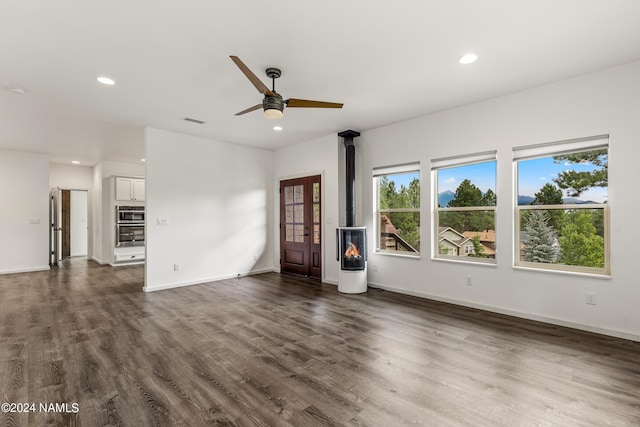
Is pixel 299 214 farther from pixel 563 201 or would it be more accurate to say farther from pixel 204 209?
pixel 563 201

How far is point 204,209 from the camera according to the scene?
19.7 ft

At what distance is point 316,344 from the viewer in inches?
122

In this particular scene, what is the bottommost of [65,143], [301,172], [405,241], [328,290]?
[328,290]

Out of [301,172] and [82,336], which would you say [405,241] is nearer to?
[301,172]

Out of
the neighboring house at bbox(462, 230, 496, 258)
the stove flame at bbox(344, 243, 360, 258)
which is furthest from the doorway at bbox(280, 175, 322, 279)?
the neighboring house at bbox(462, 230, 496, 258)

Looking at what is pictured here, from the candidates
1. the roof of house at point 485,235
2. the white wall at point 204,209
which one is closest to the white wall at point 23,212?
the white wall at point 204,209

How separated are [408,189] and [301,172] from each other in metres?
2.34

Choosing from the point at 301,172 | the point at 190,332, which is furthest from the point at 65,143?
the point at 190,332

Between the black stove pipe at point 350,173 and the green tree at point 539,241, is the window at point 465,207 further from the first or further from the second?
the black stove pipe at point 350,173

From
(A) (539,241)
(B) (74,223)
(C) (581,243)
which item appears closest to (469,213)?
(A) (539,241)

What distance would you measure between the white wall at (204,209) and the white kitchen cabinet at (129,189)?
370 cm

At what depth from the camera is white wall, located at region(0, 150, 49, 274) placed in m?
6.98

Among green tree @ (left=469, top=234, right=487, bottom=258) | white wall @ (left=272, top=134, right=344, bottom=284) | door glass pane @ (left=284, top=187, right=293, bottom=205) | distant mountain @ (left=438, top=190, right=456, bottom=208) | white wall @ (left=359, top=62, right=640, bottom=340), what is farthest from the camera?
door glass pane @ (left=284, top=187, right=293, bottom=205)

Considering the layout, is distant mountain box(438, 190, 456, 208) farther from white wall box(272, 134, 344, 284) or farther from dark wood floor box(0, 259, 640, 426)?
white wall box(272, 134, 344, 284)
